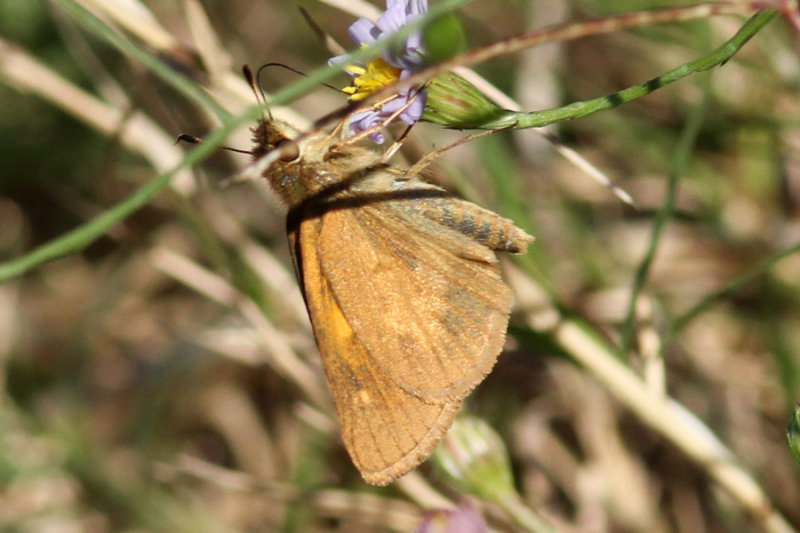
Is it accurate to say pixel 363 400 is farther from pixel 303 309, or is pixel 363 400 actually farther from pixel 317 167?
pixel 303 309

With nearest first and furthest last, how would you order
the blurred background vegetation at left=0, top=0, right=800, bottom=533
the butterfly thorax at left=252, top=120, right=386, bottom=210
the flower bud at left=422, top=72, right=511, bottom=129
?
1. the flower bud at left=422, top=72, right=511, bottom=129
2. the butterfly thorax at left=252, top=120, right=386, bottom=210
3. the blurred background vegetation at left=0, top=0, right=800, bottom=533

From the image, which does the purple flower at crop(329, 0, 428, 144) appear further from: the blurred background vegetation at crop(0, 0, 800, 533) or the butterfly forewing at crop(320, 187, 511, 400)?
the blurred background vegetation at crop(0, 0, 800, 533)

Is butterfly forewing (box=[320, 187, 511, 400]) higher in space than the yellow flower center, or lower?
lower

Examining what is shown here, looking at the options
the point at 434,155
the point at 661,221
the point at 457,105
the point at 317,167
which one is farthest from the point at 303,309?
the point at 457,105

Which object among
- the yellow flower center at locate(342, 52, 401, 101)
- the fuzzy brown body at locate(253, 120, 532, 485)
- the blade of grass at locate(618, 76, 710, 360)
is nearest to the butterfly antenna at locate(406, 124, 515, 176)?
the fuzzy brown body at locate(253, 120, 532, 485)

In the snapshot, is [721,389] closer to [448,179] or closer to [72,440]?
[448,179]

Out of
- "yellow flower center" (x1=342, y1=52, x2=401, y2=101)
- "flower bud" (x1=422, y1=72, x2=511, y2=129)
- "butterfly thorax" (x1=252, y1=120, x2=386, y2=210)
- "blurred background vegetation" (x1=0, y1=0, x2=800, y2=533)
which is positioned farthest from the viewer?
"blurred background vegetation" (x1=0, y1=0, x2=800, y2=533)

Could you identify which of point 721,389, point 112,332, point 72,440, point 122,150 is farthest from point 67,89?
point 721,389
